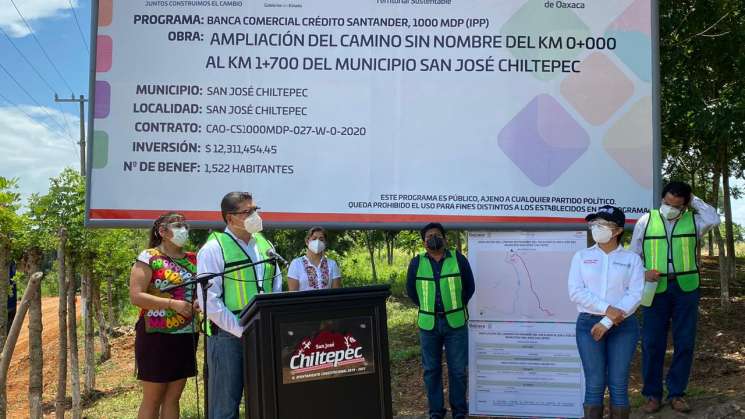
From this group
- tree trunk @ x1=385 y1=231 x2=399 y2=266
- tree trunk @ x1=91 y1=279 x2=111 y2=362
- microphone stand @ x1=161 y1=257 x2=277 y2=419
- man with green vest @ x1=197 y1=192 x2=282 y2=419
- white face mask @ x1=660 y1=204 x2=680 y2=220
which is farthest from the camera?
tree trunk @ x1=385 y1=231 x2=399 y2=266

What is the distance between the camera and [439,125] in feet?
17.6

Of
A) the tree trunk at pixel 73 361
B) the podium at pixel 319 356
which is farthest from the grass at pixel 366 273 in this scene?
the podium at pixel 319 356

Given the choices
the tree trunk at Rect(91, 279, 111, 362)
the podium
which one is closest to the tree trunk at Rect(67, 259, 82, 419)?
the tree trunk at Rect(91, 279, 111, 362)

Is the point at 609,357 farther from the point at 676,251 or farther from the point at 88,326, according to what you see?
the point at 88,326

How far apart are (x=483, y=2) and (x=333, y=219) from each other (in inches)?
87.5

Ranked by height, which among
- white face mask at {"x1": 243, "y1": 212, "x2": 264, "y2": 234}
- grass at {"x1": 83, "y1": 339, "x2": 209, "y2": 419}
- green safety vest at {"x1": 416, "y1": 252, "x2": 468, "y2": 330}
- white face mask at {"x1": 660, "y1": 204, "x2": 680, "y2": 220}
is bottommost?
grass at {"x1": 83, "y1": 339, "x2": 209, "y2": 419}

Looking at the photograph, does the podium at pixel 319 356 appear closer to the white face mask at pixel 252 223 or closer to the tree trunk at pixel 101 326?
the white face mask at pixel 252 223

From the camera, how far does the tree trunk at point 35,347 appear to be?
631 cm

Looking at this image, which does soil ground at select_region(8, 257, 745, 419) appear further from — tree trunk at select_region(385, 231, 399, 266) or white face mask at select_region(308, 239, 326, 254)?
tree trunk at select_region(385, 231, 399, 266)

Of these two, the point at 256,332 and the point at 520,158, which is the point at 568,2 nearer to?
the point at 520,158

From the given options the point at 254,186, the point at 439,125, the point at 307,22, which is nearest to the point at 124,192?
the point at 254,186

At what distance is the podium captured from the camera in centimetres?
244

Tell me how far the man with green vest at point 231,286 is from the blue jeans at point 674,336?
2974 mm

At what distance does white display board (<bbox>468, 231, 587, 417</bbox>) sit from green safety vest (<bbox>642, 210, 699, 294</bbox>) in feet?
1.83
